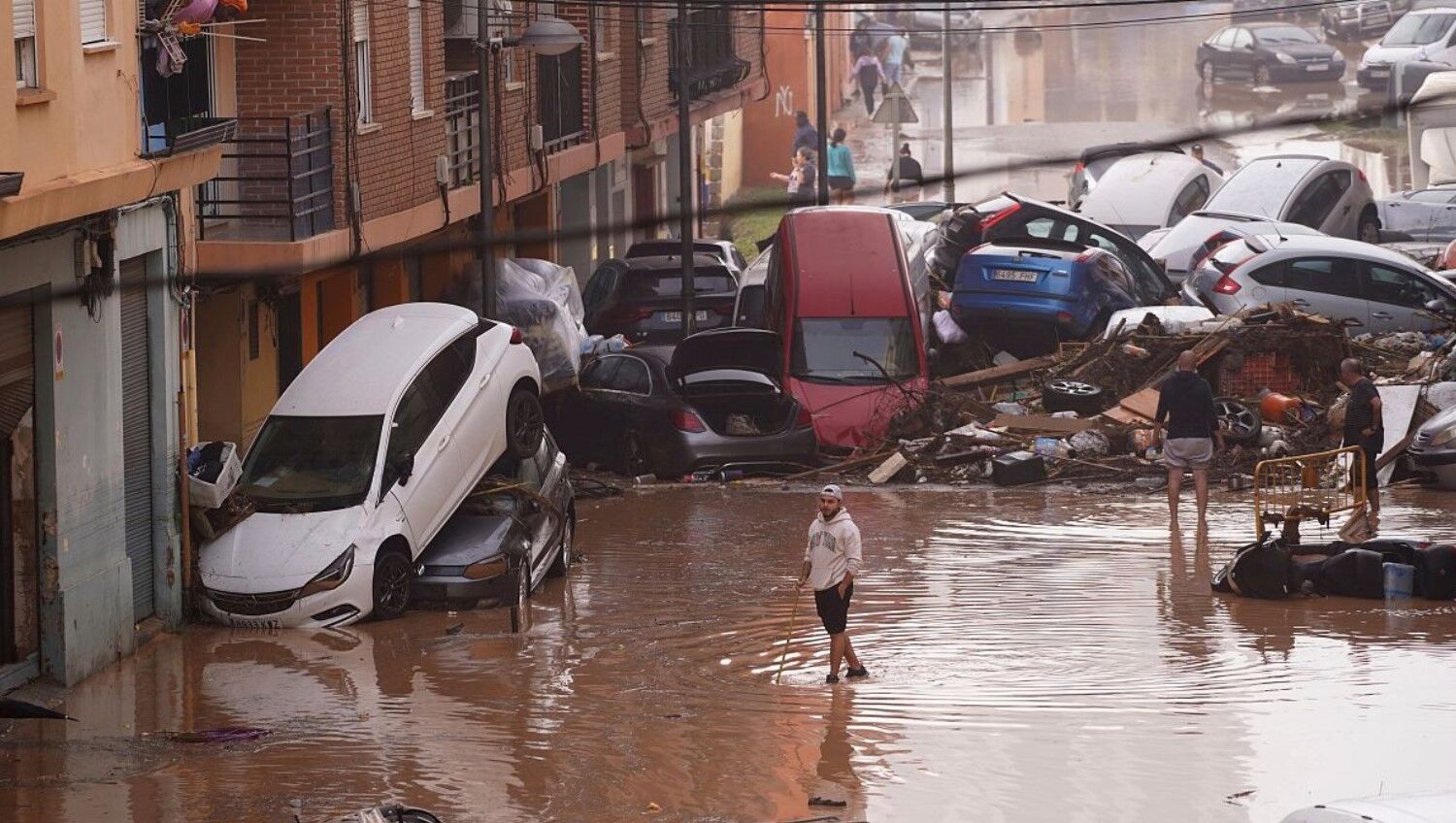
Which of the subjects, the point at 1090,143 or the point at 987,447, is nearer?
the point at 987,447

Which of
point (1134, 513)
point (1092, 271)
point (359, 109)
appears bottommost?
point (1134, 513)

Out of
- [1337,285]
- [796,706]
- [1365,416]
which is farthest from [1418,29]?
[796,706]

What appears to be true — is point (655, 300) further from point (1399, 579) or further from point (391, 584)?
point (1399, 579)

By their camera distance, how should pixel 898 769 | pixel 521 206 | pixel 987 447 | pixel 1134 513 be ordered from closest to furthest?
pixel 898 769, pixel 1134 513, pixel 987 447, pixel 521 206

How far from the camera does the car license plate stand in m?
27.2

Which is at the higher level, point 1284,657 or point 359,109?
point 359,109

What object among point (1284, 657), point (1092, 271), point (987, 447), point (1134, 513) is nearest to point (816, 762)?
point (1284, 657)

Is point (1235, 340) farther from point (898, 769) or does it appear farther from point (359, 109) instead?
point (898, 769)

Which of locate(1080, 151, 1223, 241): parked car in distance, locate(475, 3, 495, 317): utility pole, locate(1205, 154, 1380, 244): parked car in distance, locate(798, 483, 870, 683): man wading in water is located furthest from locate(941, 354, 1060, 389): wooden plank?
locate(798, 483, 870, 683): man wading in water

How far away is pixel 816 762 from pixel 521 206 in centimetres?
2327

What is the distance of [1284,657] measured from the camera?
14633mm

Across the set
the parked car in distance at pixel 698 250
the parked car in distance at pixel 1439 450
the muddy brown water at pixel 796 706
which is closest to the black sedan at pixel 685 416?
the muddy brown water at pixel 796 706

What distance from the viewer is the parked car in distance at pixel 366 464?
1634 cm

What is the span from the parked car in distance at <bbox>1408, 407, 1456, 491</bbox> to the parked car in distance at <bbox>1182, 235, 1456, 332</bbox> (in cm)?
554
